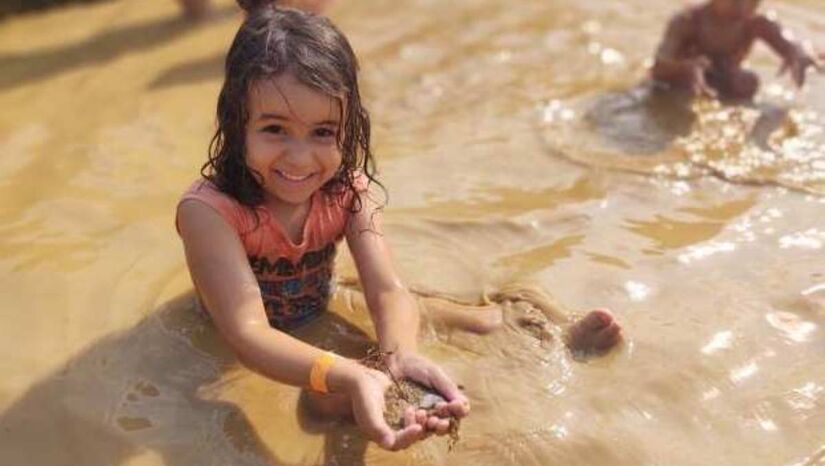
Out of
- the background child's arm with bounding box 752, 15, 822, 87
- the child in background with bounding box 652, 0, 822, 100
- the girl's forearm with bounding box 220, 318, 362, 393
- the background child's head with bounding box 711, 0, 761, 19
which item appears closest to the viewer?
the girl's forearm with bounding box 220, 318, 362, 393

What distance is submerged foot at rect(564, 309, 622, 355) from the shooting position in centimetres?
279

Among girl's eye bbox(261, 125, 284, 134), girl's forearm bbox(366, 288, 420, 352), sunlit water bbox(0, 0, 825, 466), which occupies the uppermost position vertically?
girl's eye bbox(261, 125, 284, 134)

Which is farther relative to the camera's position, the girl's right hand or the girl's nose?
the girl's nose

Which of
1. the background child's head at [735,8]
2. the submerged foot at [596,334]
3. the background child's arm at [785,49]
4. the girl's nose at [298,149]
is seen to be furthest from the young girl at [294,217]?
the background child's head at [735,8]

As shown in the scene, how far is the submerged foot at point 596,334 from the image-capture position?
279 centimetres

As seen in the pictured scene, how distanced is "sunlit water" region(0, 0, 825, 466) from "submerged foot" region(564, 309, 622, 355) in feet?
0.15

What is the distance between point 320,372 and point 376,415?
0.20m

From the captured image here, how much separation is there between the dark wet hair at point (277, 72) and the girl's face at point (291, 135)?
0.02 meters

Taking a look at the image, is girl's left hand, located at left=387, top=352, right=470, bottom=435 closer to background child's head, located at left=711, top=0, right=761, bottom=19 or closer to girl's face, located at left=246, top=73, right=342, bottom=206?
girl's face, located at left=246, top=73, right=342, bottom=206

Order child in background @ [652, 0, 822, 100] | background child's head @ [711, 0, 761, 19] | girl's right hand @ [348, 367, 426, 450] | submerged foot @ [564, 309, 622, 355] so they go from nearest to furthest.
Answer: girl's right hand @ [348, 367, 426, 450]
submerged foot @ [564, 309, 622, 355]
child in background @ [652, 0, 822, 100]
background child's head @ [711, 0, 761, 19]

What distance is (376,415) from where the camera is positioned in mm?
Answer: 2229

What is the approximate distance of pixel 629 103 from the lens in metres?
4.54

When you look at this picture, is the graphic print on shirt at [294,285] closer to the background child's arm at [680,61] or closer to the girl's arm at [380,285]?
the girl's arm at [380,285]

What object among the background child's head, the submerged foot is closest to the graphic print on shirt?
the submerged foot
